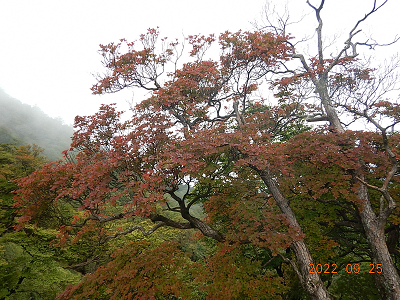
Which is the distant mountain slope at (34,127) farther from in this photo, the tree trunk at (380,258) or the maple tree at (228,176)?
the tree trunk at (380,258)

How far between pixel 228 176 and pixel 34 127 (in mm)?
74552

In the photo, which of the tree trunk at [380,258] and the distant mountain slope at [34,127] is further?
the distant mountain slope at [34,127]

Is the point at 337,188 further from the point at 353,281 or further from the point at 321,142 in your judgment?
the point at 353,281

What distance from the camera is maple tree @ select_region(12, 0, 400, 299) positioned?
4.54m

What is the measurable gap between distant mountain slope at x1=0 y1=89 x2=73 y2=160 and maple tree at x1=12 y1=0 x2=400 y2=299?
49801 mm

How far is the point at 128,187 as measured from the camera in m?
4.25

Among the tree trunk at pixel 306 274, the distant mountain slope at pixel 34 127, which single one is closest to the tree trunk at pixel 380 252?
the tree trunk at pixel 306 274

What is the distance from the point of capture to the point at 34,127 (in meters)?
58.3

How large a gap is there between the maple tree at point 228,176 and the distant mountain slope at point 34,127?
49.8 m

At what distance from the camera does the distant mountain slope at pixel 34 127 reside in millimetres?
49375
